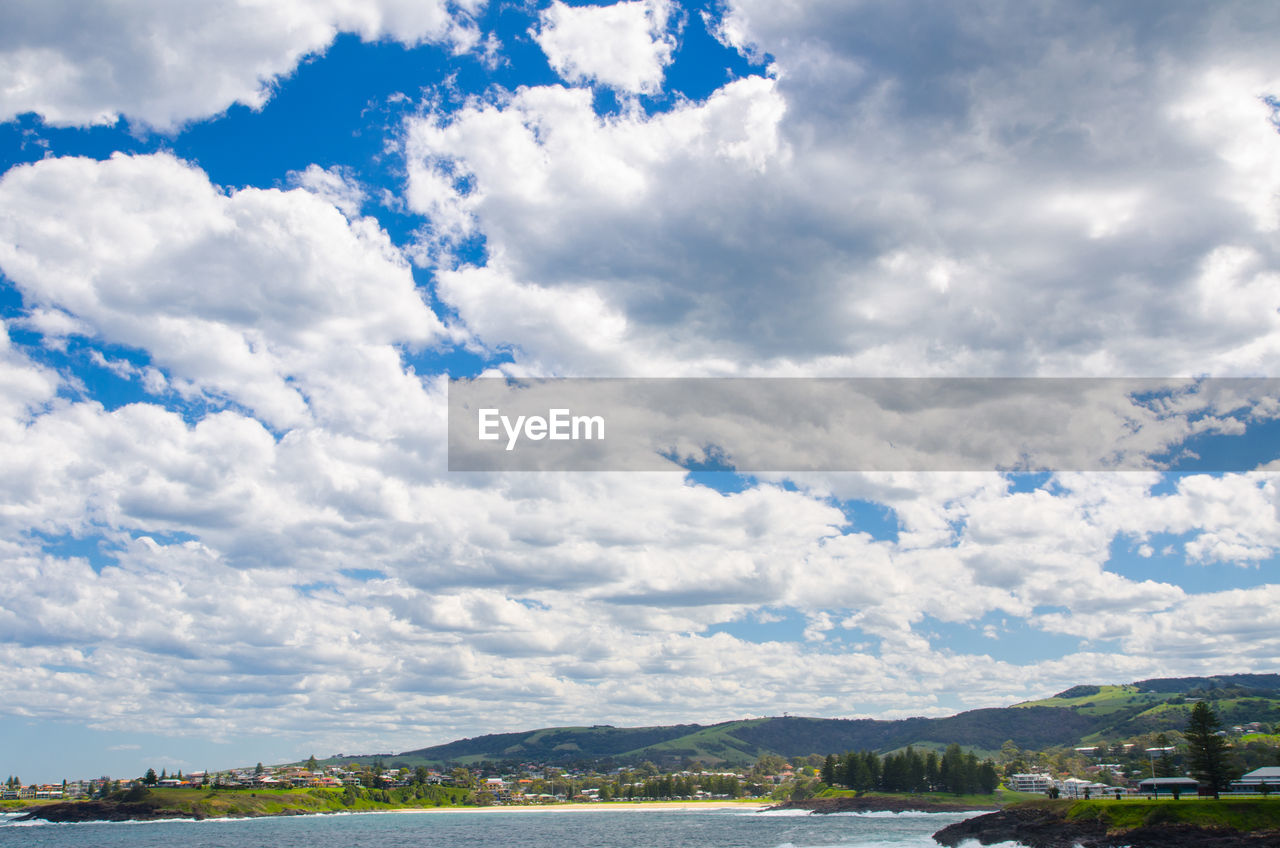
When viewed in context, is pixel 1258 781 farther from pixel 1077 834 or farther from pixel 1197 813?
pixel 1077 834

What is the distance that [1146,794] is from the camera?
13575 cm

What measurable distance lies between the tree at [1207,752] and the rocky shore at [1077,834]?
16911 mm

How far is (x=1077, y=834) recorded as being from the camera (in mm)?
115125

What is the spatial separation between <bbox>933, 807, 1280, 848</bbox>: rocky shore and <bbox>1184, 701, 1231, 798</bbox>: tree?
16911 millimetres

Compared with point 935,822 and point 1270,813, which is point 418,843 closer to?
point 935,822

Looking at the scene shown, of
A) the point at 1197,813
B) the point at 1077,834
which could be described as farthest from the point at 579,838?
the point at 1197,813

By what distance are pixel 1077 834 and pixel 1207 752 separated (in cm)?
2241

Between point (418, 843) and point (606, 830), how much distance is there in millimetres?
46288

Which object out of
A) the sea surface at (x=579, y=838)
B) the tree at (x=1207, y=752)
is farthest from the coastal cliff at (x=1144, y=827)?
the sea surface at (x=579, y=838)

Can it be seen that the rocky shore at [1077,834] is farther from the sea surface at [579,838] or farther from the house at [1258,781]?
the house at [1258,781]

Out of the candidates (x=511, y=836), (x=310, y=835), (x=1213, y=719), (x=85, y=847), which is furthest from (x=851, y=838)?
(x=85, y=847)

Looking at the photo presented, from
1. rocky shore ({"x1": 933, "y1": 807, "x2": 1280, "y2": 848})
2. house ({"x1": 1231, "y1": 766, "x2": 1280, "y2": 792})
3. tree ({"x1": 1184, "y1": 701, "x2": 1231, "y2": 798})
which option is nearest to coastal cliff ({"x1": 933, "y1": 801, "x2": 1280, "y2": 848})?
rocky shore ({"x1": 933, "y1": 807, "x2": 1280, "y2": 848})

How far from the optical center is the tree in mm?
117375

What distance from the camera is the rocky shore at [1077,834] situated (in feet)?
304
